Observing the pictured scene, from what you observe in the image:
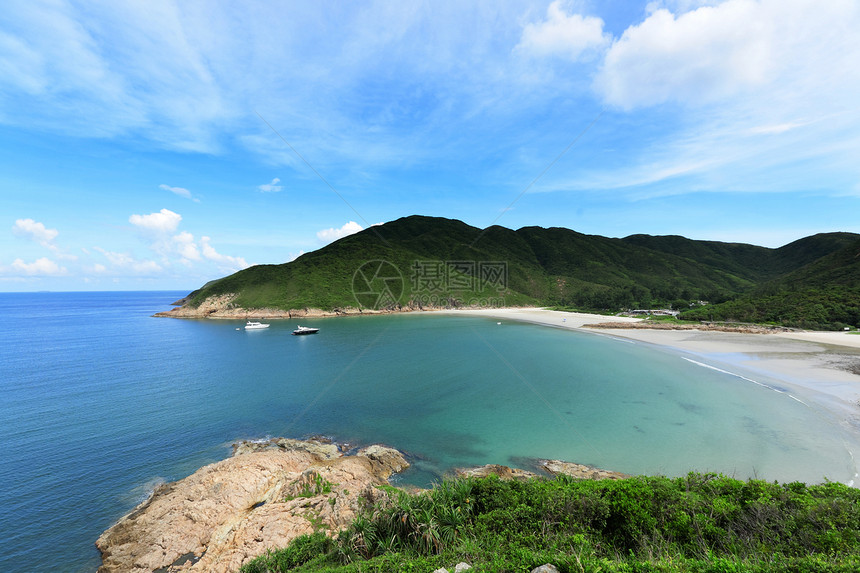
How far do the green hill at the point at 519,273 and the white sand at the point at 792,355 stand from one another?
13.6 metres

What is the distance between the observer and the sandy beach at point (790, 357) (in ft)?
75.9

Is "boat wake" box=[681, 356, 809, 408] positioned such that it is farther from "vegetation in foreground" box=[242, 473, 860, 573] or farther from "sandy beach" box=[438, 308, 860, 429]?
"vegetation in foreground" box=[242, 473, 860, 573]

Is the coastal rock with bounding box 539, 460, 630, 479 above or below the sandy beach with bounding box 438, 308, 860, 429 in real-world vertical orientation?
below

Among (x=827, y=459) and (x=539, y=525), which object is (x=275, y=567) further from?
(x=827, y=459)

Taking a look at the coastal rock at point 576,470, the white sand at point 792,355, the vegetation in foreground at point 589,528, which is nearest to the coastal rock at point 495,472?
the coastal rock at point 576,470

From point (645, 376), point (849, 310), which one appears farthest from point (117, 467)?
point (849, 310)

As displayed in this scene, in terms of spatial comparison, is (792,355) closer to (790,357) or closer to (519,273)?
(790,357)

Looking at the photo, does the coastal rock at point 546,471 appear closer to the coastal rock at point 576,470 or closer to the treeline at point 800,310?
the coastal rock at point 576,470

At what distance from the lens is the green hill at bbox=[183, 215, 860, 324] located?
295ft

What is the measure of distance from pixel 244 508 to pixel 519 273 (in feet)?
443

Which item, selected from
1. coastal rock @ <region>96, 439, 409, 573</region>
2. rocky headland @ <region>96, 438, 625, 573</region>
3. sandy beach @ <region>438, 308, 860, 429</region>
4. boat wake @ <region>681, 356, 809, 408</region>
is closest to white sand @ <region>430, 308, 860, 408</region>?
sandy beach @ <region>438, 308, 860, 429</region>

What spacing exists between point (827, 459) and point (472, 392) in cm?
1930

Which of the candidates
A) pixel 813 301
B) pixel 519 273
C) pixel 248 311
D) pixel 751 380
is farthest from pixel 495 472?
pixel 519 273

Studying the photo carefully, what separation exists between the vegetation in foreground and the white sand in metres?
20.6
